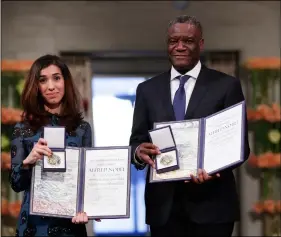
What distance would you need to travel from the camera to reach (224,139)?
2.33 metres

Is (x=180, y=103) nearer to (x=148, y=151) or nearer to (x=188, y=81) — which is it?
(x=188, y=81)

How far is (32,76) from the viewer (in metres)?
2.51

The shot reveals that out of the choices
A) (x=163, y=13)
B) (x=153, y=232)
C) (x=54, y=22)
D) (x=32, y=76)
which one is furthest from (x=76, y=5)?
(x=153, y=232)

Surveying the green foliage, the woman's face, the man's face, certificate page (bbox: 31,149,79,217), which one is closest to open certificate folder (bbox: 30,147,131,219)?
certificate page (bbox: 31,149,79,217)

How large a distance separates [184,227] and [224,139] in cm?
36

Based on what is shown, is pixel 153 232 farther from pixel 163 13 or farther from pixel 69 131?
pixel 163 13

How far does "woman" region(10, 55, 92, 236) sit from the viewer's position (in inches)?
96.2

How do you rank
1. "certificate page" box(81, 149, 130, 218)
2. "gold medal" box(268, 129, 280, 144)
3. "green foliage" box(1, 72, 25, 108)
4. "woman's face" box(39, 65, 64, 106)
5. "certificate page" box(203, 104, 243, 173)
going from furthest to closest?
"gold medal" box(268, 129, 280, 144) < "green foliage" box(1, 72, 25, 108) < "woman's face" box(39, 65, 64, 106) < "certificate page" box(81, 149, 130, 218) < "certificate page" box(203, 104, 243, 173)

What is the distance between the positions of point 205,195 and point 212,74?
0.46m

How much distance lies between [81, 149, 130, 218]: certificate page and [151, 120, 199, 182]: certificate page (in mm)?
120

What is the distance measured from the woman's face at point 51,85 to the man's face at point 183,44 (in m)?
0.46

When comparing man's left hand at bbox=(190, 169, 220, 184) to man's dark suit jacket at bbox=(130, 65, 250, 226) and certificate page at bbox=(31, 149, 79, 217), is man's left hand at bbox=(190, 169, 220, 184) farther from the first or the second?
certificate page at bbox=(31, 149, 79, 217)

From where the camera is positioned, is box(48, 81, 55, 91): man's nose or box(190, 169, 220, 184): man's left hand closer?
box(190, 169, 220, 184): man's left hand

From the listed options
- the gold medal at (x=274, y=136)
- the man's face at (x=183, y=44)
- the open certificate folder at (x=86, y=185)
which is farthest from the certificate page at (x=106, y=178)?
the gold medal at (x=274, y=136)
